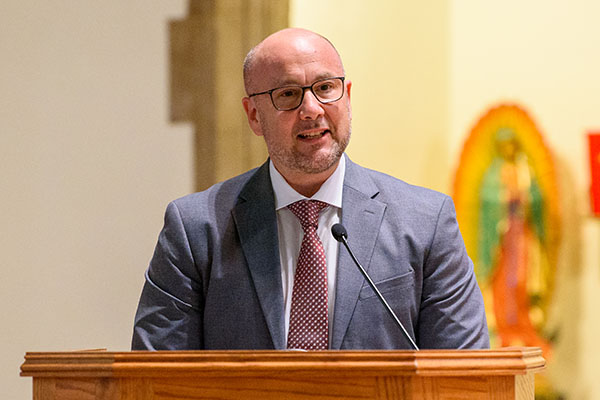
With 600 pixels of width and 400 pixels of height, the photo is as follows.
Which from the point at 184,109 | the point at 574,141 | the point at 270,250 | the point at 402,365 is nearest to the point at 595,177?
the point at 574,141

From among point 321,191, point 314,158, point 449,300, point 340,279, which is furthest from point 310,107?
point 449,300

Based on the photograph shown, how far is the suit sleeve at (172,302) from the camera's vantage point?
101 inches

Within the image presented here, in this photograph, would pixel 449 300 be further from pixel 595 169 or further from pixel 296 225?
pixel 595 169

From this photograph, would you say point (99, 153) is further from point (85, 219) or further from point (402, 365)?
point (402, 365)

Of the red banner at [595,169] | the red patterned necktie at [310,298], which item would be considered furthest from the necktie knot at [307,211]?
the red banner at [595,169]

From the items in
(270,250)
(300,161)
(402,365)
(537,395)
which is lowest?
(537,395)

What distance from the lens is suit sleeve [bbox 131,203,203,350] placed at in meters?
2.55

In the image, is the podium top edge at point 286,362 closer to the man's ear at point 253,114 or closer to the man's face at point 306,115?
the man's face at point 306,115

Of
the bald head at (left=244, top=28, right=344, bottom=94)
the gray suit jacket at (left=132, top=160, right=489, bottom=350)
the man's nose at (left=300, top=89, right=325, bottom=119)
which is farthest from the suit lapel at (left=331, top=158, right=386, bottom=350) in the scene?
the bald head at (left=244, top=28, right=344, bottom=94)

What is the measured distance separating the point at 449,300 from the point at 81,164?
282cm

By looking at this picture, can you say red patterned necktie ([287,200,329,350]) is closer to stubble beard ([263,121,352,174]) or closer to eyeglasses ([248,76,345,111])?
stubble beard ([263,121,352,174])

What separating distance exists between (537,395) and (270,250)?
303cm

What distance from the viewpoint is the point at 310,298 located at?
8.30ft

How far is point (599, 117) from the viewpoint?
5.18m
